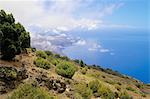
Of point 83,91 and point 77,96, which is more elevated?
point 83,91

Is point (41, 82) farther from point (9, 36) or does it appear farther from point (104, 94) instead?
point (104, 94)

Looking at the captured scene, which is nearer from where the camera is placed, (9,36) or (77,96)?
(77,96)

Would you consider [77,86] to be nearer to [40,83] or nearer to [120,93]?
[40,83]

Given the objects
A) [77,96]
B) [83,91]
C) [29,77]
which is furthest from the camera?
[83,91]

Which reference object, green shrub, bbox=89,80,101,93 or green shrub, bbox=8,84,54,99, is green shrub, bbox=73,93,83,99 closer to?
green shrub, bbox=89,80,101,93

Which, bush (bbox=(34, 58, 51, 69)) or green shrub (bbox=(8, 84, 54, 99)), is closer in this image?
green shrub (bbox=(8, 84, 54, 99))

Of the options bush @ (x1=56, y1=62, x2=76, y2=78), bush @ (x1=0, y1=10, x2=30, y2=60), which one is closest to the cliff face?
bush @ (x1=56, y1=62, x2=76, y2=78)

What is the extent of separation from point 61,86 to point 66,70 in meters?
4.47

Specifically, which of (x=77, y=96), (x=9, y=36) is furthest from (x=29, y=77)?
(x=9, y=36)

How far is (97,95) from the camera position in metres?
30.7

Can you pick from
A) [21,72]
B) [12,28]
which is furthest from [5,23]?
[21,72]

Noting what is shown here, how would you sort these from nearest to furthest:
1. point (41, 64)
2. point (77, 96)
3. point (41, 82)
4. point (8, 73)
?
point (8, 73) → point (41, 82) → point (77, 96) → point (41, 64)

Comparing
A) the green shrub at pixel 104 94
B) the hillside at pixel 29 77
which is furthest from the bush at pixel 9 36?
the green shrub at pixel 104 94

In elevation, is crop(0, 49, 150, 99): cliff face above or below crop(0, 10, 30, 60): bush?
below
